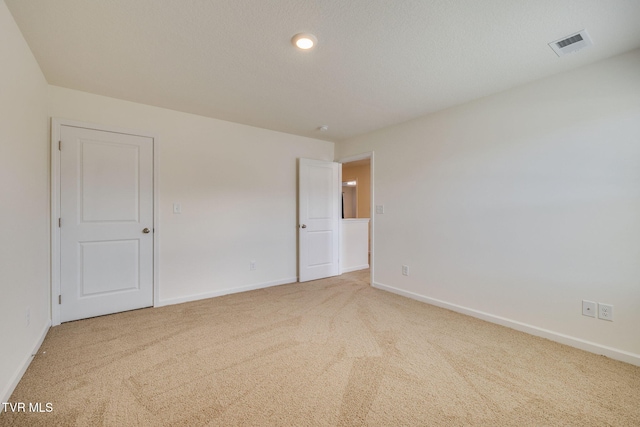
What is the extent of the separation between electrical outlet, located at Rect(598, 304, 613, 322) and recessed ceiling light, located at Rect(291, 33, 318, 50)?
9.83 ft

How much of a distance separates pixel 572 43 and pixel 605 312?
6.71 feet

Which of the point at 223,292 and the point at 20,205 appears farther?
the point at 223,292

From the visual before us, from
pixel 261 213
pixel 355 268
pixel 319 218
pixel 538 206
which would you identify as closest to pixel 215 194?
pixel 261 213

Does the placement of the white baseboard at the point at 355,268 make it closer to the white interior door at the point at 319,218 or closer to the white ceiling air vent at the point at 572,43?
the white interior door at the point at 319,218

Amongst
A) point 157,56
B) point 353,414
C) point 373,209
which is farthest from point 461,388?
point 157,56

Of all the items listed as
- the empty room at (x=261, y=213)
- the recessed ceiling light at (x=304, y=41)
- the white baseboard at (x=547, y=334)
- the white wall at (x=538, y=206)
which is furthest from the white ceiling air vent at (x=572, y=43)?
the white baseboard at (x=547, y=334)

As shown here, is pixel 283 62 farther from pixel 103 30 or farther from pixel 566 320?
pixel 566 320

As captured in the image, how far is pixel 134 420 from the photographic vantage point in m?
1.43

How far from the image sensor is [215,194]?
350cm

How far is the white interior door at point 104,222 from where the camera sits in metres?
2.67

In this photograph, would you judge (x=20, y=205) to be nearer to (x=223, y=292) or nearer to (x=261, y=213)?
(x=223, y=292)

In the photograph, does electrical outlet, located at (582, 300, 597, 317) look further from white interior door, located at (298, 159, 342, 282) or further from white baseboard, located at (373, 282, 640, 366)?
white interior door, located at (298, 159, 342, 282)

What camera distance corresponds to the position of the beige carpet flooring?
1.47 m

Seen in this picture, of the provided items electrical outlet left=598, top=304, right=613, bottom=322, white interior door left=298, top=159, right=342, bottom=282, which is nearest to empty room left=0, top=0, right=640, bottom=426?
electrical outlet left=598, top=304, right=613, bottom=322
